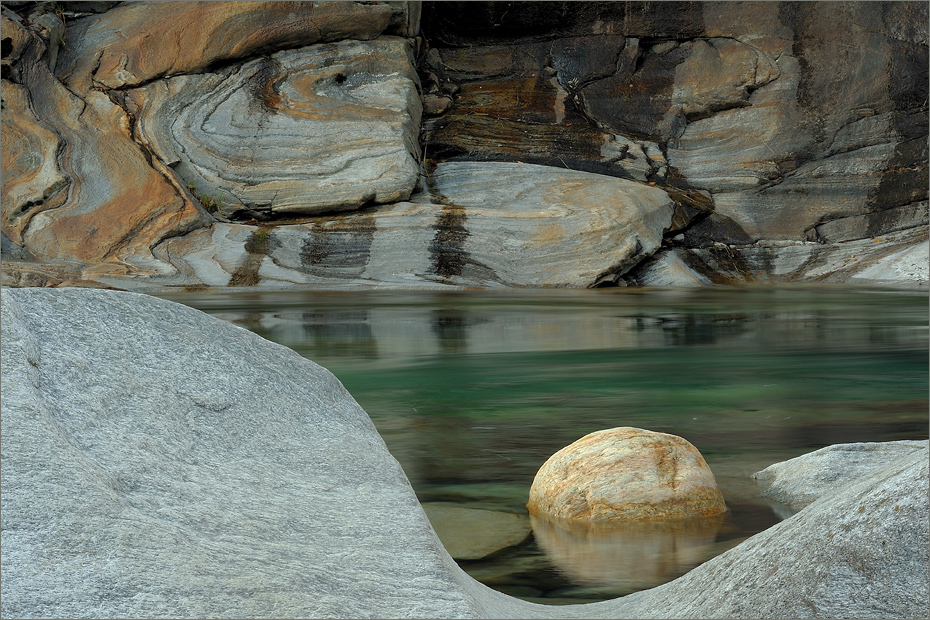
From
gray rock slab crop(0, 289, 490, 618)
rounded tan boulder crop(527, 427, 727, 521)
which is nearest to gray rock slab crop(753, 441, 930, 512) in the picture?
rounded tan boulder crop(527, 427, 727, 521)

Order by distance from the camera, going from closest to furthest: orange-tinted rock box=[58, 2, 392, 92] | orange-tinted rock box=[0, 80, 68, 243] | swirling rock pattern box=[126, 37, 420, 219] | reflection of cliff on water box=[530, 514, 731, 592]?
reflection of cliff on water box=[530, 514, 731, 592] < orange-tinted rock box=[0, 80, 68, 243] < swirling rock pattern box=[126, 37, 420, 219] < orange-tinted rock box=[58, 2, 392, 92]

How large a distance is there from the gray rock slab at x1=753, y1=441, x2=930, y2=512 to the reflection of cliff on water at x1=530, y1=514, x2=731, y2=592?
347 millimetres

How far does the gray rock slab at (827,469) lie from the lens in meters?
3.39

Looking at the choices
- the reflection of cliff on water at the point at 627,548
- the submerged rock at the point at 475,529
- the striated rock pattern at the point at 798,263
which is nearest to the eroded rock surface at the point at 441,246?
the striated rock pattern at the point at 798,263

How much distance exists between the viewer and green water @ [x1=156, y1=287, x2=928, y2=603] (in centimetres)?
316

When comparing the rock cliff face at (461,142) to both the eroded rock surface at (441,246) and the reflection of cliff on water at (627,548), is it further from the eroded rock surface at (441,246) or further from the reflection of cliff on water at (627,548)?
the reflection of cliff on water at (627,548)

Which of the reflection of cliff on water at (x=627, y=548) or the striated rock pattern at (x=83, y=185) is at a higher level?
the striated rock pattern at (x=83, y=185)

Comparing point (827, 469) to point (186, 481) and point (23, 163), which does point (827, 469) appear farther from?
point (23, 163)

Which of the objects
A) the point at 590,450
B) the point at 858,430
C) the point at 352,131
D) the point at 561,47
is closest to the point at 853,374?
the point at 858,430

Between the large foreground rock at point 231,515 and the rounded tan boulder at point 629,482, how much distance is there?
3.55 feet

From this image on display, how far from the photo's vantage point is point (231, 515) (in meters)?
1.84

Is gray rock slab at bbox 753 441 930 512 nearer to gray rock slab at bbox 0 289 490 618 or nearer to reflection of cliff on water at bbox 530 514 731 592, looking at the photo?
reflection of cliff on water at bbox 530 514 731 592

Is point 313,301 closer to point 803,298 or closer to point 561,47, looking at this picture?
Result: point 803,298

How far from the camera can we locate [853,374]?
641 centimetres
